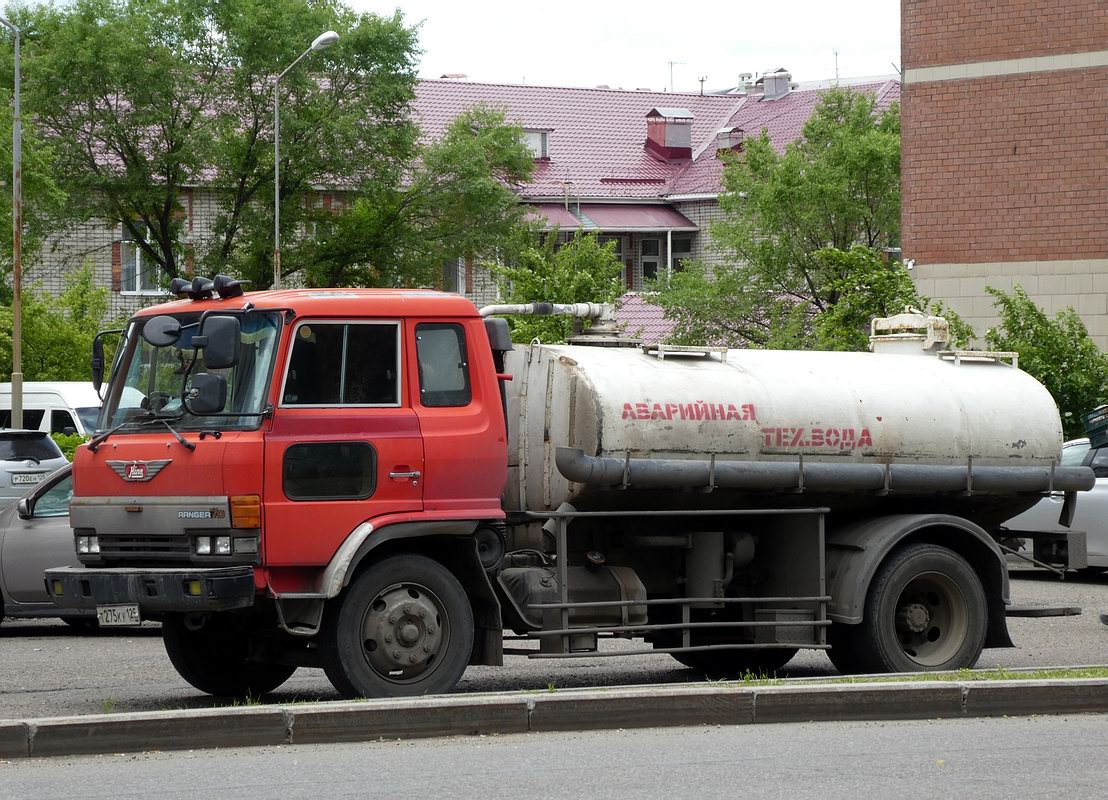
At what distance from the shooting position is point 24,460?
1995 cm

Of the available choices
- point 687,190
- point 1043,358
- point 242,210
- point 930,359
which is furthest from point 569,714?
point 687,190

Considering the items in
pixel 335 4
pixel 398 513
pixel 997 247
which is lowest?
pixel 398 513

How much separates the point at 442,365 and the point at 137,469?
1.89 metres

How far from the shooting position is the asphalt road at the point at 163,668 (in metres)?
11.4

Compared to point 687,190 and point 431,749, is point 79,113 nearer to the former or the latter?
point 687,190

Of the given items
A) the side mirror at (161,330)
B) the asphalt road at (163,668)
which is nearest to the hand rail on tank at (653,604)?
the asphalt road at (163,668)

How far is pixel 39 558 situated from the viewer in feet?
50.6

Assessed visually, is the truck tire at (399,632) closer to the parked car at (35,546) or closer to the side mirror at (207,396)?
the side mirror at (207,396)

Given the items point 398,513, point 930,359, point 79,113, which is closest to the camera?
point 398,513

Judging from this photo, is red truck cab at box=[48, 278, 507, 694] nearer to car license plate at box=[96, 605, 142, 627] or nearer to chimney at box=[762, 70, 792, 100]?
car license plate at box=[96, 605, 142, 627]

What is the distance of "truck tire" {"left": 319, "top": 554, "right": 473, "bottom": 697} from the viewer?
1025 centimetres

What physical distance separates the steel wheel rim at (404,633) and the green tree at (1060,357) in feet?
64.3

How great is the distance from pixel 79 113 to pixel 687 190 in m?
26.2

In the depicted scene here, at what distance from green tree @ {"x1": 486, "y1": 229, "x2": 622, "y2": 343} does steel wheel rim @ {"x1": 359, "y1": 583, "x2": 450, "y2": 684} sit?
1383 inches
